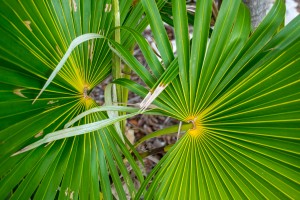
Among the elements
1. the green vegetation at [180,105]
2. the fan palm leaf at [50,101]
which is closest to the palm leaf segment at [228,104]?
the green vegetation at [180,105]

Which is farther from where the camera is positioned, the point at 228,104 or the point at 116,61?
the point at 116,61

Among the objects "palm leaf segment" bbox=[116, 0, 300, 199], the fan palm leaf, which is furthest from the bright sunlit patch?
the fan palm leaf

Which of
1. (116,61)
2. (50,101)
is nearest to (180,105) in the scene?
(116,61)

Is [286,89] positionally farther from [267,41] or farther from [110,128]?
[110,128]

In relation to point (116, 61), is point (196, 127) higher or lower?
lower

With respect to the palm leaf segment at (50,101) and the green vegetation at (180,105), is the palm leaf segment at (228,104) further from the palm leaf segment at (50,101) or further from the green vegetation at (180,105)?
the palm leaf segment at (50,101)

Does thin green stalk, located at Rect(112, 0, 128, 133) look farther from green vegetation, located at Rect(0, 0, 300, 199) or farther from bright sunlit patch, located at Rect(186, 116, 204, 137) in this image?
bright sunlit patch, located at Rect(186, 116, 204, 137)

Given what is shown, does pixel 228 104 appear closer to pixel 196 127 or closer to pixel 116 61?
pixel 196 127
